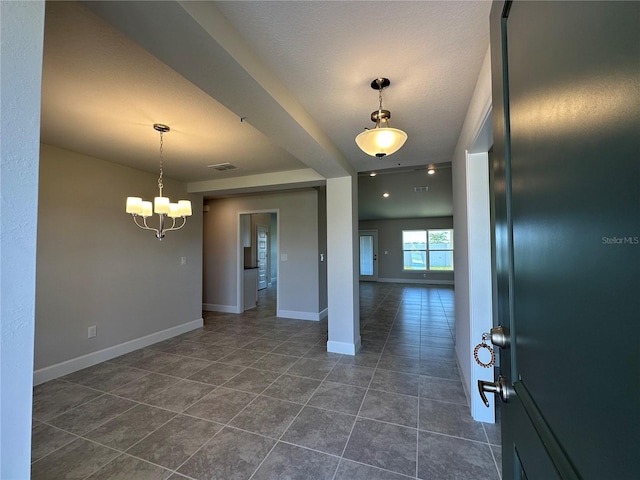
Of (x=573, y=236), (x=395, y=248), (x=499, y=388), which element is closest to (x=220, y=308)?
(x=499, y=388)

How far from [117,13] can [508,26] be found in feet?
4.32

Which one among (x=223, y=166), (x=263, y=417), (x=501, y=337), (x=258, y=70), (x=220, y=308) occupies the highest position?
(x=223, y=166)

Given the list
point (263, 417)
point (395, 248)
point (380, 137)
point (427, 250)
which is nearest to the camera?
point (380, 137)

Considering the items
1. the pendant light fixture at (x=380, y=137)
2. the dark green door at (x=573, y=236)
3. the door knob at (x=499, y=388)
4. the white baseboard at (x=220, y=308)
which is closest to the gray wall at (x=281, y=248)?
the white baseboard at (x=220, y=308)

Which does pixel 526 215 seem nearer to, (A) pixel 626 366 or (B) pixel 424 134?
(A) pixel 626 366

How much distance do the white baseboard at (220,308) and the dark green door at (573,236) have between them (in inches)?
209

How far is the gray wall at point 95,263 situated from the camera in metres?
2.80

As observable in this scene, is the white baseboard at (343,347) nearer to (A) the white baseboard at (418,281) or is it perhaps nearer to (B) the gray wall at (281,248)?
(B) the gray wall at (281,248)

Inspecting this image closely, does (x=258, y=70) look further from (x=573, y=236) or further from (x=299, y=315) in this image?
(x=299, y=315)

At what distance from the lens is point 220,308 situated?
5609 millimetres

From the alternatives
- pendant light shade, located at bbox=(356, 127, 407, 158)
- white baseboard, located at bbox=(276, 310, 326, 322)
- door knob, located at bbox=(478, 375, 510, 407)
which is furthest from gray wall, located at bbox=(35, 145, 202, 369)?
door knob, located at bbox=(478, 375, 510, 407)

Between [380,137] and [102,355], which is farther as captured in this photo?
[102,355]

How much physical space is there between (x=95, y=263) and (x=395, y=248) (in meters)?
8.71

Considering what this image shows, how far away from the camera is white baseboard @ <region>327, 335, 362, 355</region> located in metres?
3.36
